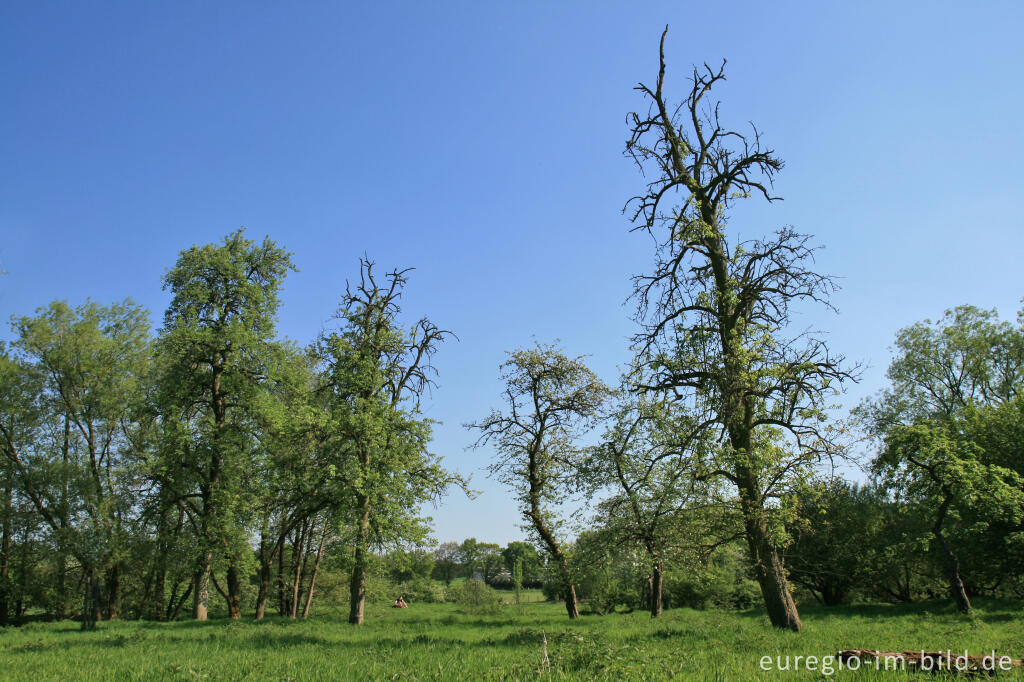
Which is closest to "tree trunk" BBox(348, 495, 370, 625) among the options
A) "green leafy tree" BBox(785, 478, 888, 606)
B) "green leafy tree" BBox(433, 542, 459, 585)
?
"green leafy tree" BBox(785, 478, 888, 606)

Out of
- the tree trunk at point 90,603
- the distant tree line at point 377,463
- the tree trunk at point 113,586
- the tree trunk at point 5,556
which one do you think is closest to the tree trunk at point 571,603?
the distant tree line at point 377,463

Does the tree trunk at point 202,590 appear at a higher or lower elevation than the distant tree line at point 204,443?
lower

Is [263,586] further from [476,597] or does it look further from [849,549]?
[849,549]

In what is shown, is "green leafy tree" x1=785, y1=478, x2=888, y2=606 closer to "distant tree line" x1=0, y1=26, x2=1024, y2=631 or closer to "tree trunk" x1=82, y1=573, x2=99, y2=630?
"distant tree line" x1=0, y1=26, x2=1024, y2=631

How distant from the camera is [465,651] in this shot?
12.6m

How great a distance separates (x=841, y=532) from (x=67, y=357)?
42.4 m

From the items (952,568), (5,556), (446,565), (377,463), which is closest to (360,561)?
(377,463)

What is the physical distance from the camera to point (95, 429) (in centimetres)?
2934

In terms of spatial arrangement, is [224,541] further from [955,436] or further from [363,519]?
[955,436]

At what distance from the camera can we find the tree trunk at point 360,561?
2120cm

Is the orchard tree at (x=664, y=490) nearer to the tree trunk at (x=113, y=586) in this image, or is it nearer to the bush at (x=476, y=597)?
the bush at (x=476, y=597)

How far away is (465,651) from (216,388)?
19365mm

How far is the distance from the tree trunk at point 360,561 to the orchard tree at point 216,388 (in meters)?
5.62

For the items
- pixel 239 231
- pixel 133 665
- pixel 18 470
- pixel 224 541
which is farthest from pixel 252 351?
pixel 133 665
